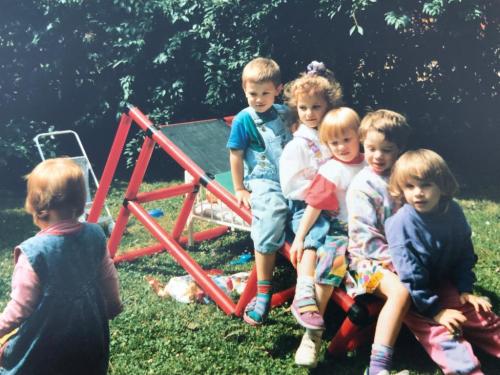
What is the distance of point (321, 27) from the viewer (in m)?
7.39

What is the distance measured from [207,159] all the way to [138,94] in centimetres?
338

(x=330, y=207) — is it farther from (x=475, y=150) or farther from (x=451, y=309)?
(x=475, y=150)

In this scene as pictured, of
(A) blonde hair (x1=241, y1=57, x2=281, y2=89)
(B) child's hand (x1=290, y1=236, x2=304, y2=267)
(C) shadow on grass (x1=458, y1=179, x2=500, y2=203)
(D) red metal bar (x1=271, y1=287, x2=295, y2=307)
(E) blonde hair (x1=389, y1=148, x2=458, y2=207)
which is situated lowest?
(C) shadow on grass (x1=458, y1=179, x2=500, y2=203)

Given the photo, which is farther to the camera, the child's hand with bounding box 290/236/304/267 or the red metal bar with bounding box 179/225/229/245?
the red metal bar with bounding box 179/225/229/245

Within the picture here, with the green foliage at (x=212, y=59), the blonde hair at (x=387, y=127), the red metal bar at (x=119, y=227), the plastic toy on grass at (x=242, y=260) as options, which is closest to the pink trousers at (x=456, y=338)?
the blonde hair at (x=387, y=127)

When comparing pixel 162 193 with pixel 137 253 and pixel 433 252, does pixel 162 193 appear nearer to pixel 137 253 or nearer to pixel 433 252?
pixel 137 253

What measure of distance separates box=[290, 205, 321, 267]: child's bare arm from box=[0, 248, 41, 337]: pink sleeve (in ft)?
5.14

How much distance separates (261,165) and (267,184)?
154mm

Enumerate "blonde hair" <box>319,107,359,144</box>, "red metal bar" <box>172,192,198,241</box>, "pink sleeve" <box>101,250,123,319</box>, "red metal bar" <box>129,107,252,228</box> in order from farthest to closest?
"red metal bar" <box>172,192,198,241</box>, "red metal bar" <box>129,107,252,228</box>, "blonde hair" <box>319,107,359,144</box>, "pink sleeve" <box>101,250,123,319</box>

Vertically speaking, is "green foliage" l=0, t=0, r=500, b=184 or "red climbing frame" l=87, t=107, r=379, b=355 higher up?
"green foliage" l=0, t=0, r=500, b=184

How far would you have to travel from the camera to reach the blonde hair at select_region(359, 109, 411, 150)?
3.40 m

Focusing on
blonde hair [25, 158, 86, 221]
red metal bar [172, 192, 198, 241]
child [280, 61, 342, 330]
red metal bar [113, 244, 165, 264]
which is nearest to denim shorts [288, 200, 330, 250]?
child [280, 61, 342, 330]

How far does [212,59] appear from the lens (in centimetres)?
743

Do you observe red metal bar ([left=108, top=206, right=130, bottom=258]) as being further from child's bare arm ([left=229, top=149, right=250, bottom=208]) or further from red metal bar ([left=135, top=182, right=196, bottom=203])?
child's bare arm ([left=229, top=149, right=250, bottom=208])
